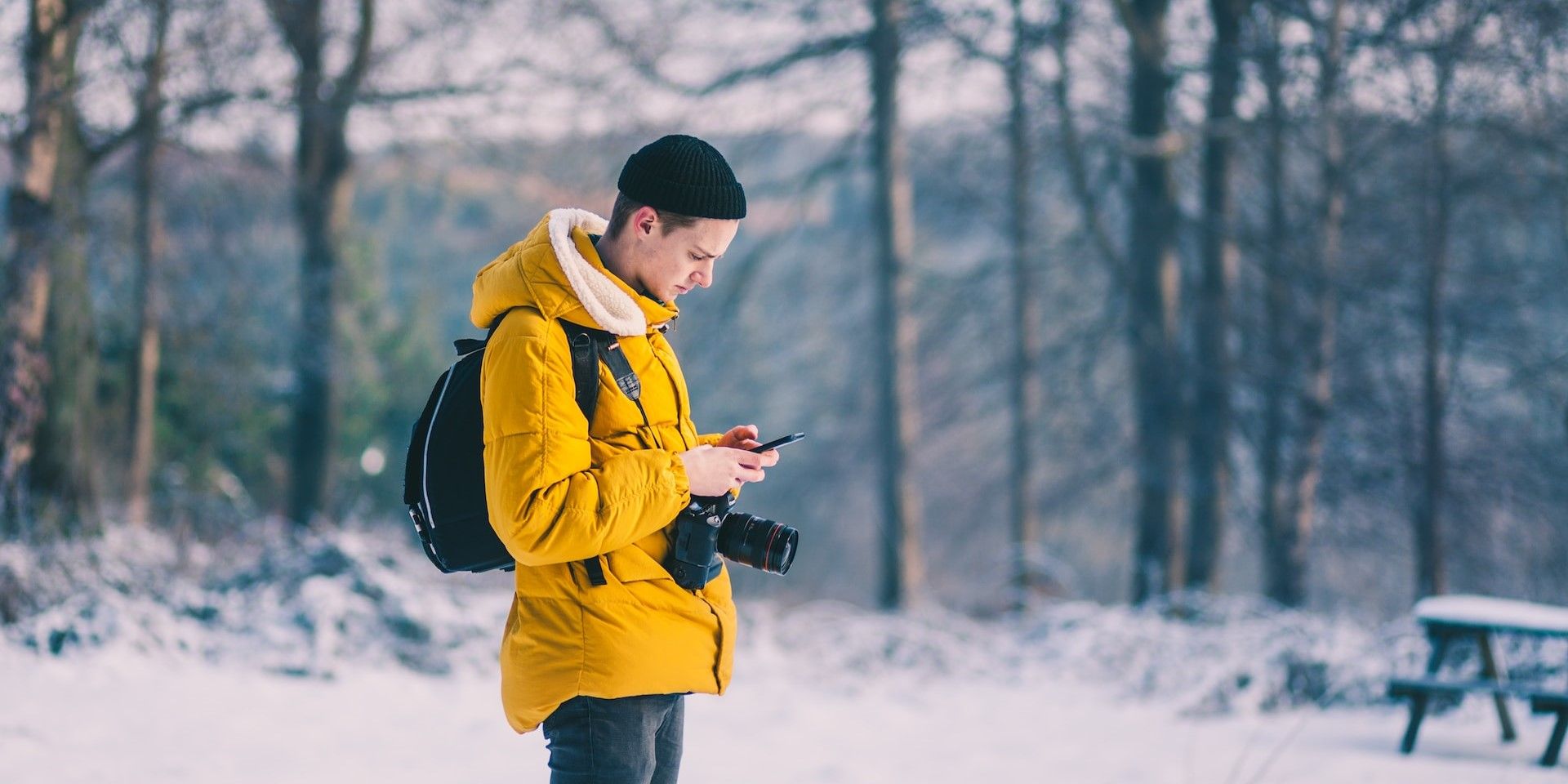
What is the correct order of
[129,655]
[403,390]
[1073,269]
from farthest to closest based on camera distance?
[403,390] < [1073,269] < [129,655]

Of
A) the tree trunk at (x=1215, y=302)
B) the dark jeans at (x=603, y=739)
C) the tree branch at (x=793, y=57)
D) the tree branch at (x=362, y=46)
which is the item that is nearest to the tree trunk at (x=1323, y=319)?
the tree trunk at (x=1215, y=302)

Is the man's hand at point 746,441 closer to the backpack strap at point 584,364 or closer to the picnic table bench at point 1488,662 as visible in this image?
the backpack strap at point 584,364

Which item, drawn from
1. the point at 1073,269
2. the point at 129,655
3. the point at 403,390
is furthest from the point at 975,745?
the point at 403,390

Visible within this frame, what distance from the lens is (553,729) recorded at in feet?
7.02

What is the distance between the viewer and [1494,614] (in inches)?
203

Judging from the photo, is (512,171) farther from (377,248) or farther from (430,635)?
(377,248)

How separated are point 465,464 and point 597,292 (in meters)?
0.36

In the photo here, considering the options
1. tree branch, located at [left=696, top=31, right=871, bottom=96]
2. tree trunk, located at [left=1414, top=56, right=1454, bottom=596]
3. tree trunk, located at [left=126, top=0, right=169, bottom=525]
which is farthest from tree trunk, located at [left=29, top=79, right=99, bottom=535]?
tree trunk, located at [left=1414, top=56, right=1454, bottom=596]

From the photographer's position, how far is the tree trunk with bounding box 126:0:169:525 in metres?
9.14

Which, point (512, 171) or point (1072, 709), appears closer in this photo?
point (1072, 709)

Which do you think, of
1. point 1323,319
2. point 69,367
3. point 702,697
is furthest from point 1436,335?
point 69,367

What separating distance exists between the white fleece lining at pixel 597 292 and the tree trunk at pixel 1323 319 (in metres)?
7.79

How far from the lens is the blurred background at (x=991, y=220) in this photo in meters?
8.13

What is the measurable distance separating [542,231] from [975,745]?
13.9ft
